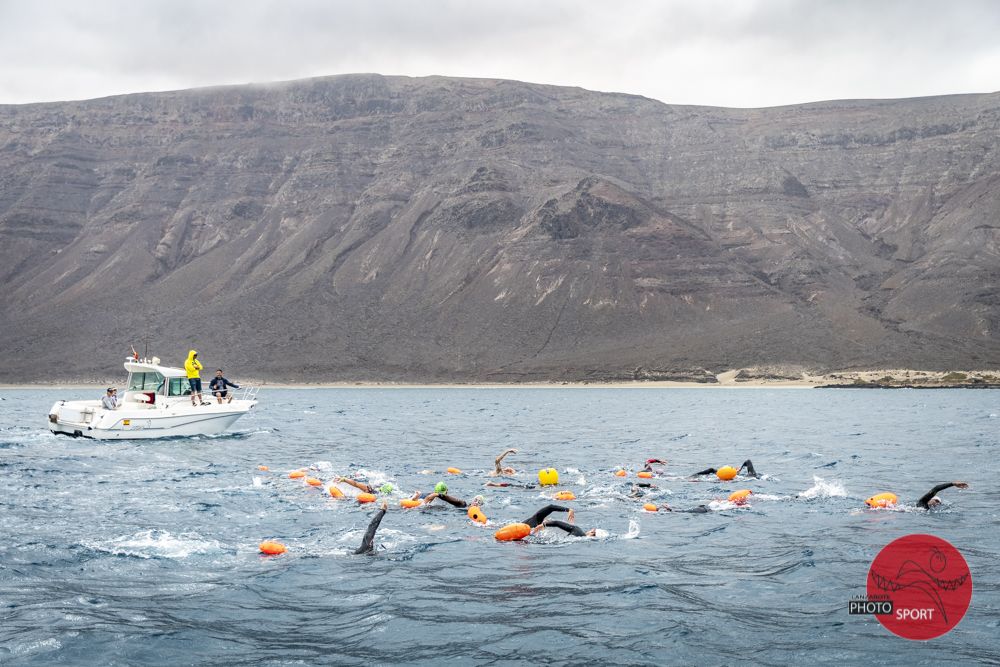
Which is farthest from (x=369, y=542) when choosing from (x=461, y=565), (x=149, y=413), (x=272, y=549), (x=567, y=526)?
(x=149, y=413)

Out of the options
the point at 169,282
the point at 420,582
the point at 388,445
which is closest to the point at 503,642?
the point at 420,582

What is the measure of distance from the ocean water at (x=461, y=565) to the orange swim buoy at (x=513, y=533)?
0.92 feet

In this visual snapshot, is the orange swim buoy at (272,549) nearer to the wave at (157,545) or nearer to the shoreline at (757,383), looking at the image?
the wave at (157,545)

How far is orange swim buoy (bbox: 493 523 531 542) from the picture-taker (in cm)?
2147

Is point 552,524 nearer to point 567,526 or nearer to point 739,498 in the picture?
point 567,526

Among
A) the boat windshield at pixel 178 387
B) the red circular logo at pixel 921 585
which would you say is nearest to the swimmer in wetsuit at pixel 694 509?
the red circular logo at pixel 921 585

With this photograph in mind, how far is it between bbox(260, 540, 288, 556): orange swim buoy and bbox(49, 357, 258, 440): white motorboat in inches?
1095

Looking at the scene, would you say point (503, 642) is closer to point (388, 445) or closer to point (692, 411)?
point (388, 445)

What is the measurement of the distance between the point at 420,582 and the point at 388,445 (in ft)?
107

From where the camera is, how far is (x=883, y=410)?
81.6 m

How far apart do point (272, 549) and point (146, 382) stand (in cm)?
3172

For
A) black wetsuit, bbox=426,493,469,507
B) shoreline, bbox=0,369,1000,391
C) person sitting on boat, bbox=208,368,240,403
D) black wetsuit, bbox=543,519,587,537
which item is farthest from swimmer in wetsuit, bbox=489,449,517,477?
shoreline, bbox=0,369,1000,391

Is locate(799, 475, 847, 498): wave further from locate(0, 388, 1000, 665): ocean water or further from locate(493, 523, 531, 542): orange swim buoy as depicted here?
locate(493, 523, 531, 542): orange swim buoy

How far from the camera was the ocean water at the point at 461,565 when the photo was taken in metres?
13.5
